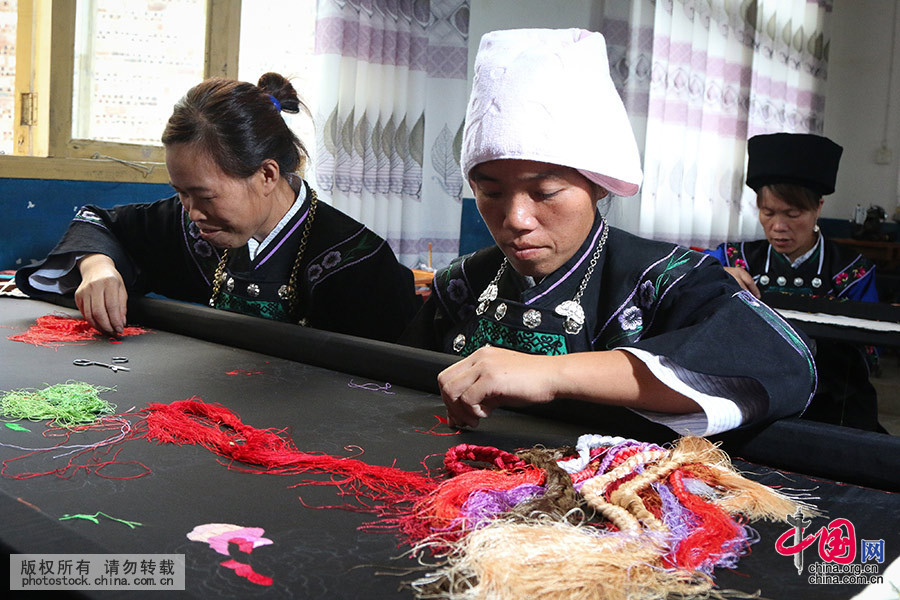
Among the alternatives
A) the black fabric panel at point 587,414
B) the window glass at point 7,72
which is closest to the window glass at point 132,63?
the window glass at point 7,72

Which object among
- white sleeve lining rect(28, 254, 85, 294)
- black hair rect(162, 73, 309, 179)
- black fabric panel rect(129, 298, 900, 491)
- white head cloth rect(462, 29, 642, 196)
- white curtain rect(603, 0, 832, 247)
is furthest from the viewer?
white curtain rect(603, 0, 832, 247)

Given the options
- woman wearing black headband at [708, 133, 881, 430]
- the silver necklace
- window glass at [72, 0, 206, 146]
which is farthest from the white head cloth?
window glass at [72, 0, 206, 146]

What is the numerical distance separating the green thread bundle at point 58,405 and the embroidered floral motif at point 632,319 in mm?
776

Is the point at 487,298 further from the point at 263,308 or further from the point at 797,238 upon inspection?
the point at 797,238

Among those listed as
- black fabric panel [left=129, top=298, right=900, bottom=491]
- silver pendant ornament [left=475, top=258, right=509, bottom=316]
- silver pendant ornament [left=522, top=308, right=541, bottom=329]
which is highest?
silver pendant ornament [left=475, top=258, right=509, bottom=316]

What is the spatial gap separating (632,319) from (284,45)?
250 centimetres

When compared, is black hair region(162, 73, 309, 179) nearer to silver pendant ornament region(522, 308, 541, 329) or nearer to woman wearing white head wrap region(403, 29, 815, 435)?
woman wearing white head wrap region(403, 29, 815, 435)

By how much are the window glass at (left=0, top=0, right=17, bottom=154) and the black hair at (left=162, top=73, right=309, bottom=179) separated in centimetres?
119

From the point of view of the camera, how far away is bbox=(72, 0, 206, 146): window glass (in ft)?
9.75

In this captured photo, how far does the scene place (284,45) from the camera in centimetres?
347

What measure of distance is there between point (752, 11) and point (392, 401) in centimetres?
476

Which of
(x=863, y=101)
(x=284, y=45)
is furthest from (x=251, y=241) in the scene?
(x=863, y=101)

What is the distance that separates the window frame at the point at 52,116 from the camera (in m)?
2.82

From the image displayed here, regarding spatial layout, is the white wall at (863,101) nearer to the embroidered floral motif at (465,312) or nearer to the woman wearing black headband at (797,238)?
the woman wearing black headband at (797,238)
